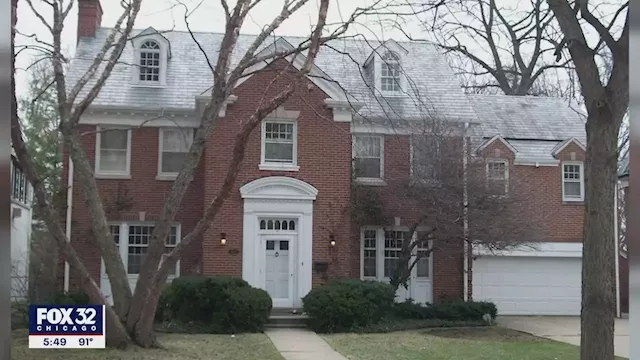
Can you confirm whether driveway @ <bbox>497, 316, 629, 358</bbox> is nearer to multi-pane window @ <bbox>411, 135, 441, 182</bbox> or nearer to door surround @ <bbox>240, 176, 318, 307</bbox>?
multi-pane window @ <bbox>411, 135, 441, 182</bbox>

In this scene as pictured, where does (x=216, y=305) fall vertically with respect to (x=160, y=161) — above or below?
below

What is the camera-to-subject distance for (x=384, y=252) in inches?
765

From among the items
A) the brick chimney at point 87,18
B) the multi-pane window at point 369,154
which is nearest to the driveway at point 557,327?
the multi-pane window at point 369,154

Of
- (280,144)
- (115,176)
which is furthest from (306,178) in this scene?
(115,176)

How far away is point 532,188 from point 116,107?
40.1ft

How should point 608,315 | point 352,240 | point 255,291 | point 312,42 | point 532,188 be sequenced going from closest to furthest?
point 608,315, point 312,42, point 255,291, point 352,240, point 532,188

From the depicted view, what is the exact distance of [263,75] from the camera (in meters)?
18.1

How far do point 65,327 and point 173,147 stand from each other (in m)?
10.5

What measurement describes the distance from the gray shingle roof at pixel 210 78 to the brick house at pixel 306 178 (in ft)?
0.19

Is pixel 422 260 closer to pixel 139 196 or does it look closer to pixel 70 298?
pixel 139 196

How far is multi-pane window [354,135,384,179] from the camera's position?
62.7 ft

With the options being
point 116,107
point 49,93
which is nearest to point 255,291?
point 116,107

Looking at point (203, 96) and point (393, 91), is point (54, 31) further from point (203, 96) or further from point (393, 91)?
point (393, 91)

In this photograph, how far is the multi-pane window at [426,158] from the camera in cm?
1694
